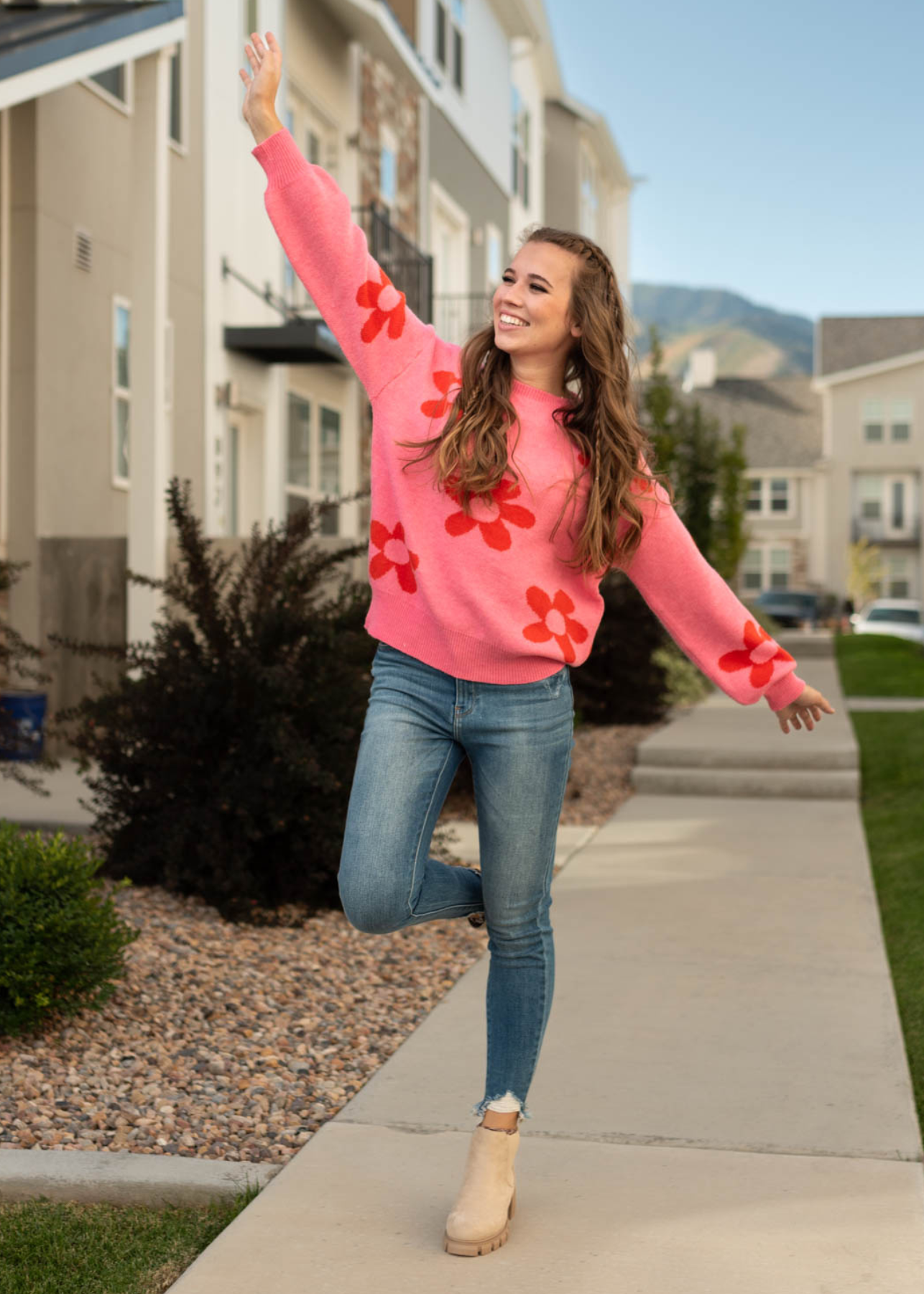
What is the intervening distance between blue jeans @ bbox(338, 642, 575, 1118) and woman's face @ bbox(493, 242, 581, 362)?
2.08 feet

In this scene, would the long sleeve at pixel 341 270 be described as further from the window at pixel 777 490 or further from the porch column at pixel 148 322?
the window at pixel 777 490

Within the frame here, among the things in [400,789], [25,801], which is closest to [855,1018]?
[400,789]

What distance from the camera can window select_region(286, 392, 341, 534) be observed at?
13789mm

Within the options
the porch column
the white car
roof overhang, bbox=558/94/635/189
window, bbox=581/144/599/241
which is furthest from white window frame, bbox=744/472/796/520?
the porch column

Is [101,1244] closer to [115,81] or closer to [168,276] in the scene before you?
[168,276]

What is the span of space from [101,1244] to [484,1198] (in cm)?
75

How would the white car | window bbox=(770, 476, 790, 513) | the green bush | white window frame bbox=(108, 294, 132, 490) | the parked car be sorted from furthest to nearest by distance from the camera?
window bbox=(770, 476, 790, 513), the parked car, the white car, white window frame bbox=(108, 294, 132, 490), the green bush

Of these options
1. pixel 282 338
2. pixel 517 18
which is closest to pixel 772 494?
pixel 517 18

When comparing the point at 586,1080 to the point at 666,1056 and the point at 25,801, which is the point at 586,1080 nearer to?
the point at 666,1056

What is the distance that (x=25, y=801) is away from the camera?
7.50 m

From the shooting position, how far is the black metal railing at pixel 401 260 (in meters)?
14.0

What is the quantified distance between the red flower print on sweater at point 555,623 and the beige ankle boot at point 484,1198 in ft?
3.04

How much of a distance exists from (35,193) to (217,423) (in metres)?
2.92

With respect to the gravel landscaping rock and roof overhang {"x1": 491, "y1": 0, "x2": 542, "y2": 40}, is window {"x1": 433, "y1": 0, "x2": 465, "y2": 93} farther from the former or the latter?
the gravel landscaping rock
